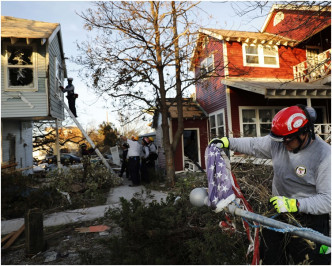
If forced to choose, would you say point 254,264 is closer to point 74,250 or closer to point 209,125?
point 74,250

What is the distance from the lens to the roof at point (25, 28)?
9469 mm

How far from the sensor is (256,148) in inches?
113


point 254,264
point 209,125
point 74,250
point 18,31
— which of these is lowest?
point 74,250

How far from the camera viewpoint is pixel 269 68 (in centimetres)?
1366

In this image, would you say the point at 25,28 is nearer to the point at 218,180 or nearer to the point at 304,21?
the point at 218,180

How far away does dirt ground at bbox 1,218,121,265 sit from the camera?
3598 mm

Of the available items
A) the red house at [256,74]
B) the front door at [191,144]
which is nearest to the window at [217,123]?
the red house at [256,74]

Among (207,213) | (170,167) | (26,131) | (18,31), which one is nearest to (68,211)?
(207,213)

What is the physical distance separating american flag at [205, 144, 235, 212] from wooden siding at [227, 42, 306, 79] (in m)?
10.8

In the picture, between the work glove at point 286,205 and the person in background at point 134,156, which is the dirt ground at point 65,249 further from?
the person in background at point 134,156

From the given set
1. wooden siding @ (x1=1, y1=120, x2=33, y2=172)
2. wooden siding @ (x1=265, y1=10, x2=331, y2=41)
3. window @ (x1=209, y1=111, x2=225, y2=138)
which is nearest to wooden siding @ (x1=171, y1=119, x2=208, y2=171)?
window @ (x1=209, y1=111, x2=225, y2=138)

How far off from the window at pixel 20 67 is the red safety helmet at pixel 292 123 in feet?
34.1

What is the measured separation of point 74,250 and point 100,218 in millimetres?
1527

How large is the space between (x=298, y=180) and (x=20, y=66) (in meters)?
11.0
